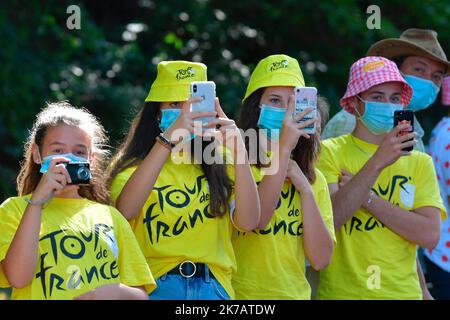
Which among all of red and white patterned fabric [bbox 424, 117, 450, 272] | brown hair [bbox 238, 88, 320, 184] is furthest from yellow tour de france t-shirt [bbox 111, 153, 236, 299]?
red and white patterned fabric [bbox 424, 117, 450, 272]

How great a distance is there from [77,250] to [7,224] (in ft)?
1.01

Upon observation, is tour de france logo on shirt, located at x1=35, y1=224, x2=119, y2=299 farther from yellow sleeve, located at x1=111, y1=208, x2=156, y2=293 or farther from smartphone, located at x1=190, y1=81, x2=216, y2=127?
smartphone, located at x1=190, y1=81, x2=216, y2=127

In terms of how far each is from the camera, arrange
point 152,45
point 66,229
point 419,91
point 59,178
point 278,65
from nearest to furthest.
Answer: point 59,178 → point 66,229 → point 278,65 → point 419,91 → point 152,45

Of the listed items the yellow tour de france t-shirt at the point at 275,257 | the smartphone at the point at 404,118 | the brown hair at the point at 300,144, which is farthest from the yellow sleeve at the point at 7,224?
the smartphone at the point at 404,118

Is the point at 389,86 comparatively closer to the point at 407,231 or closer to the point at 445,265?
the point at 407,231

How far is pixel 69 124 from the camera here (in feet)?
14.4

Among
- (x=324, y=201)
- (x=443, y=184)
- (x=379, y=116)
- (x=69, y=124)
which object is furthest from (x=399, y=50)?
(x=69, y=124)

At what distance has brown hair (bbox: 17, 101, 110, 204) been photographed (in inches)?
173

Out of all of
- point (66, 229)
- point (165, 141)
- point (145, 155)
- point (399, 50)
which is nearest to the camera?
point (66, 229)

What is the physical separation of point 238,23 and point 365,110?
5.45m

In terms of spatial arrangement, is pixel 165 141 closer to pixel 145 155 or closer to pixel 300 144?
pixel 145 155

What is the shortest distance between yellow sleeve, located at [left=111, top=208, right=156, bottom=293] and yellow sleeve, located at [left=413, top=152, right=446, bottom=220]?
5.48 ft

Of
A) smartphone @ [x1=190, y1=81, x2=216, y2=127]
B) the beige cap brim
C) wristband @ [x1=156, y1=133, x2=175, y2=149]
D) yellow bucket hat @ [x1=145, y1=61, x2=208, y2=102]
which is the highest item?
the beige cap brim
